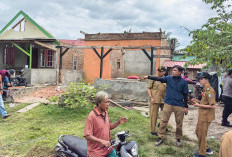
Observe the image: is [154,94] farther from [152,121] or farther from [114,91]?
[114,91]

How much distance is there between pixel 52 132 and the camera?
18.3 feet

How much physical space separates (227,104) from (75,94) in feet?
17.6

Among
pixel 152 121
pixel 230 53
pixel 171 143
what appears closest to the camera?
pixel 230 53

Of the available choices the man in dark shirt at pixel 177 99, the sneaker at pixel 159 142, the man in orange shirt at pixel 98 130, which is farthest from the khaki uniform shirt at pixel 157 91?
the man in orange shirt at pixel 98 130

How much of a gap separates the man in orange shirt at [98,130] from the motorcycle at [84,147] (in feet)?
0.48

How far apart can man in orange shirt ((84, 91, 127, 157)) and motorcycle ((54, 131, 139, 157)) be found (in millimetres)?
146

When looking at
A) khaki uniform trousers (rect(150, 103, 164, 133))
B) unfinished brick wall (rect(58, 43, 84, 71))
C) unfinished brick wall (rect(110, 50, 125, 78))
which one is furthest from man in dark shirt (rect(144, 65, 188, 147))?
unfinished brick wall (rect(58, 43, 84, 71))

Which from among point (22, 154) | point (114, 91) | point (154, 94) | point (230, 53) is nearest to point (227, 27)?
point (230, 53)

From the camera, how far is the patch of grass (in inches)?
175

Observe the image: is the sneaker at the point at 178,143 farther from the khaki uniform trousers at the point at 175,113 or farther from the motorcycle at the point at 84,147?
the motorcycle at the point at 84,147

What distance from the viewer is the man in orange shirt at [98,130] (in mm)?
2523

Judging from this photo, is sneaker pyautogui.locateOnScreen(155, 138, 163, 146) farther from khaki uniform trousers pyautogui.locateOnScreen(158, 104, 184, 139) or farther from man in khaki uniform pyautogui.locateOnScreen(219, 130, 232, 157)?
man in khaki uniform pyautogui.locateOnScreen(219, 130, 232, 157)

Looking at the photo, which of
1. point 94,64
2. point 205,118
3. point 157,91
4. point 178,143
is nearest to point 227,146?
point 205,118

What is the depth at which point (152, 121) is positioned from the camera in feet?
17.6
